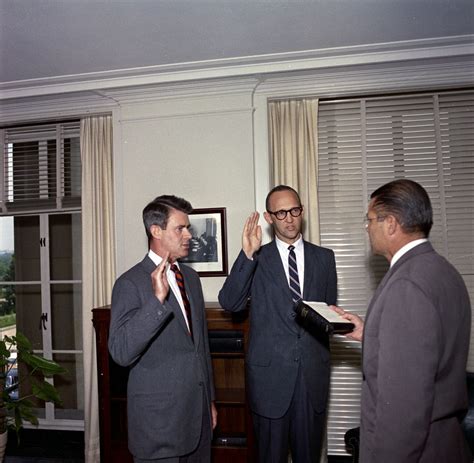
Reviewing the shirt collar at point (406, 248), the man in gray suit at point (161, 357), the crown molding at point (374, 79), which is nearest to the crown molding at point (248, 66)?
the crown molding at point (374, 79)

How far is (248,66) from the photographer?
143 inches

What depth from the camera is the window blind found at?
4434 millimetres

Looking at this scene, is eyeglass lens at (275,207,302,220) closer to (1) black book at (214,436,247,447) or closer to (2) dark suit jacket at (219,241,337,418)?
(2) dark suit jacket at (219,241,337,418)

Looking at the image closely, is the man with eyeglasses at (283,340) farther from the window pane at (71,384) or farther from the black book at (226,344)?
the window pane at (71,384)

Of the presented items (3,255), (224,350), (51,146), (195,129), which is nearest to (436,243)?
(224,350)

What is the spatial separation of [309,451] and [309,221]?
6.18 feet

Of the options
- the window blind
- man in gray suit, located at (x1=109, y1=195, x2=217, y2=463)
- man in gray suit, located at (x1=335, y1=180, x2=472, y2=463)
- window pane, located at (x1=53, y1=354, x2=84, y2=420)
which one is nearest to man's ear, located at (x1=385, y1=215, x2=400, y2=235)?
man in gray suit, located at (x1=335, y1=180, x2=472, y2=463)

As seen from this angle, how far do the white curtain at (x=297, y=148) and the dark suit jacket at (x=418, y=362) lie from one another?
2.31 m

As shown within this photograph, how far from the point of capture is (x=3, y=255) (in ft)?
15.6

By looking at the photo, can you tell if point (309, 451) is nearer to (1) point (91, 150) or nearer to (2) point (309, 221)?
(2) point (309, 221)

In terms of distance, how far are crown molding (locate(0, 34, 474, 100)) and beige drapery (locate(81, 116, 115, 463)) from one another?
474 mm

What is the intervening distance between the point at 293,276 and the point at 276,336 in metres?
0.36

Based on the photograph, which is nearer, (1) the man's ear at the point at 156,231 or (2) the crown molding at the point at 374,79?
(1) the man's ear at the point at 156,231

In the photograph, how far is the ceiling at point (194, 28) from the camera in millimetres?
2756
